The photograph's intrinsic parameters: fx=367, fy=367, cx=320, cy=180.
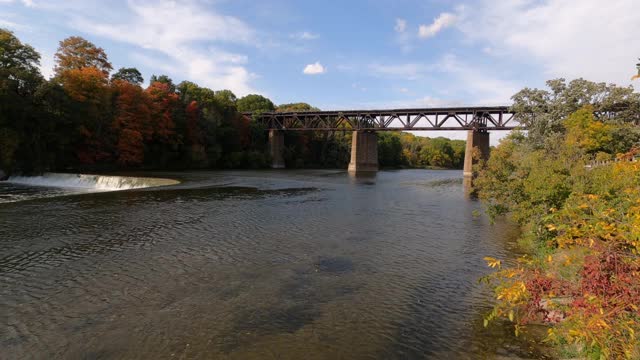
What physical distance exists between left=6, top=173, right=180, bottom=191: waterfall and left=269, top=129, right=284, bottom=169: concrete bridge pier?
46739 mm

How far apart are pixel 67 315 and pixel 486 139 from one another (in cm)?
6646

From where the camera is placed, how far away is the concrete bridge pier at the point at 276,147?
266 feet

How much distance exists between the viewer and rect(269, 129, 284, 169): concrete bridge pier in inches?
3195

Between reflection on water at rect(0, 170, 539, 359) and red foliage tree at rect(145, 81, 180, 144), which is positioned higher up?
red foliage tree at rect(145, 81, 180, 144)

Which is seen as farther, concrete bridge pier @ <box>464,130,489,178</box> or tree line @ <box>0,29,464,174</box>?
concrete bridge pier @ <box>464,130,489,178</box>

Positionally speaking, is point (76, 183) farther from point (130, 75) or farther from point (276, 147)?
point (276, 147)

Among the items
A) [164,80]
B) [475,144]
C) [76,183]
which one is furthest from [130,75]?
[475,144]

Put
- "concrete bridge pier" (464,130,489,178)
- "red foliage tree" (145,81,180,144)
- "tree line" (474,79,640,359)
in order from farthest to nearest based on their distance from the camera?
"concrete bridge pier" (464,130,489,178)
"red foliage tree" (145,81,180,144)
"tree line" (474,79,640,359)

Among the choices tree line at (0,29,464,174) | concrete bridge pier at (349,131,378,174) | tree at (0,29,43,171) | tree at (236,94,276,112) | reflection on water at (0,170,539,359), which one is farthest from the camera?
tree at (236,94,276,112)

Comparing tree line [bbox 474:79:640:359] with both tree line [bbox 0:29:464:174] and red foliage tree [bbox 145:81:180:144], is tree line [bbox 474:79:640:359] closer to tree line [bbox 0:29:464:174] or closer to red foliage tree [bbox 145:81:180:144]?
tree line [bbox 0:29:464:174]

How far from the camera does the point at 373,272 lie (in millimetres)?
11234

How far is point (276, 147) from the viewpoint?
82688mm

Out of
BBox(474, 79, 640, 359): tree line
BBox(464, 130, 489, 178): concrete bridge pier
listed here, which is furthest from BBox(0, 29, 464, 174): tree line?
BBox(474, 79, 640, 359): tree line

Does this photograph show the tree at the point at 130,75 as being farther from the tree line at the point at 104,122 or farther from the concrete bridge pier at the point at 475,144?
the concrete bridge pier at the point at 475,144
